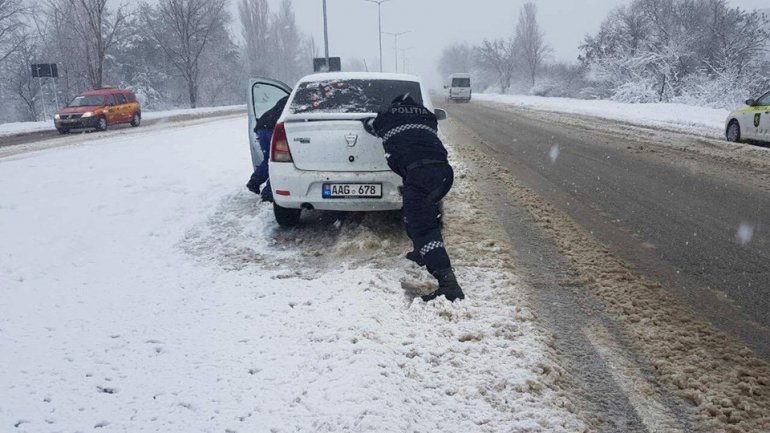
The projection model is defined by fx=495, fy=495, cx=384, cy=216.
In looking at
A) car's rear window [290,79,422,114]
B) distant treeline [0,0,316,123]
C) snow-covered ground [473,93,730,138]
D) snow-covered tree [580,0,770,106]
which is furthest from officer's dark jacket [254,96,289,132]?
distant treeline [0,0,316,123]

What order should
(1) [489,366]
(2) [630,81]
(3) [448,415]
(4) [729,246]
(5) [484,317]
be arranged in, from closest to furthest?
(3) [448,415] → (1) [489,366] → (5) [484,317] → (4) [729,246] → (2) [630,81]

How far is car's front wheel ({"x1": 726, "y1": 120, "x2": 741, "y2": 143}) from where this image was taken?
1181 cm

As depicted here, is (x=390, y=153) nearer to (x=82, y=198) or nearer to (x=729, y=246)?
(x=729, y=246)

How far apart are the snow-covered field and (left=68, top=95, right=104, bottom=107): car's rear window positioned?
17458 mm

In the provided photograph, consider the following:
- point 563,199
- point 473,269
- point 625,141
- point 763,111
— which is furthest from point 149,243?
point 763,111

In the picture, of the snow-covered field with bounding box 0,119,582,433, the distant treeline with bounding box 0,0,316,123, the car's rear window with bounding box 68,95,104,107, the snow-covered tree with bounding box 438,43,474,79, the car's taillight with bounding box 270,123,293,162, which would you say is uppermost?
the snow-covered tree with bounding box 438,43,474,79

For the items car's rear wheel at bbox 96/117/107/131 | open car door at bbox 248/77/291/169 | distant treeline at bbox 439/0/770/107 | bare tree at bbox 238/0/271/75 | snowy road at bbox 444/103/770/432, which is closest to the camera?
snowy road at bbox 444/103/770/432

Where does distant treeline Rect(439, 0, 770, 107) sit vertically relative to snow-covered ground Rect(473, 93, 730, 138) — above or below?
above

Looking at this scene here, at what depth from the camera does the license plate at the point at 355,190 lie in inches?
185

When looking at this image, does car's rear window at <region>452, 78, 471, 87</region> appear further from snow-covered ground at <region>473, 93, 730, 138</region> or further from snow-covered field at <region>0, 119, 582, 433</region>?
snow-covered field at <region>0, 119, 582, 433</region>

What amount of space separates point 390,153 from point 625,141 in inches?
406

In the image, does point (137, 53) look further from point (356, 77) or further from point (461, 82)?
point (356, 77)

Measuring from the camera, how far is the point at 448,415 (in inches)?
91.3

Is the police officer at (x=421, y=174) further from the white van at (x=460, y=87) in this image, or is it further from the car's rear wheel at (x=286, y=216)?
the white van at (x=460, y=87)
